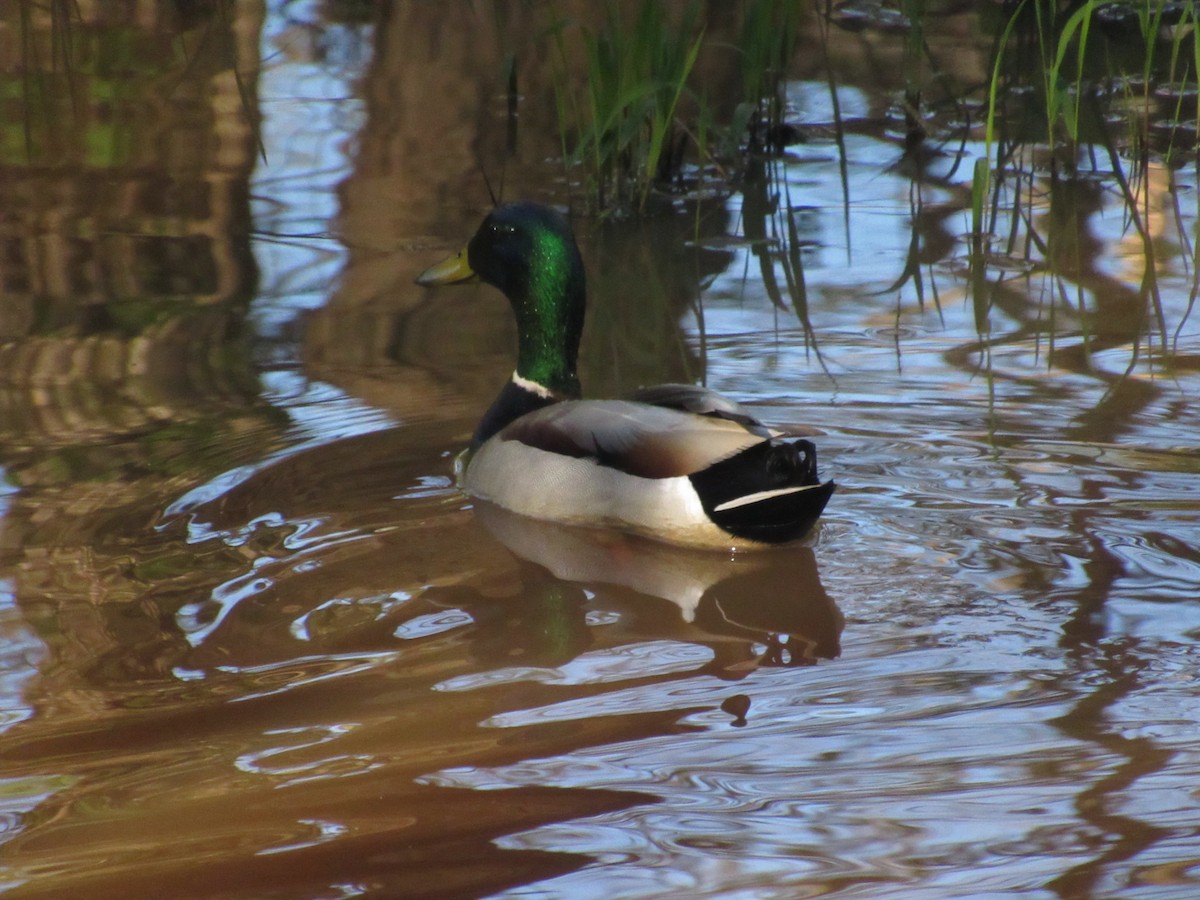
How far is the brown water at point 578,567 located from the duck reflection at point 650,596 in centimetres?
1

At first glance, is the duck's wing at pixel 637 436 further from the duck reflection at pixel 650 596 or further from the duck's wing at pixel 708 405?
the duck reflection at pixel 650 596

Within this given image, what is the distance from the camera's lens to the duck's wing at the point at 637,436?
3750 millimetres

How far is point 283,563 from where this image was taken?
3.74 m

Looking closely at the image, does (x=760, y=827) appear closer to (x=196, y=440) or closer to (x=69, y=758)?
(x=69, y=758)

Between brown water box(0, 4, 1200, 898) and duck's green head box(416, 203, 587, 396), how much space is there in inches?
12.1

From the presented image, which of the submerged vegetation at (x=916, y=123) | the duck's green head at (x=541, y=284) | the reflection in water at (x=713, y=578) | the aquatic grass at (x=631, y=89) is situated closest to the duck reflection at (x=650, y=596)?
the reflection in water at (x=713, y=578)

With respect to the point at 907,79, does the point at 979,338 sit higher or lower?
lower

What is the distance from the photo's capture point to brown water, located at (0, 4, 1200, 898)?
8.34ft

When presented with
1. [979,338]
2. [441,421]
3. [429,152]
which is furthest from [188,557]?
[429,152]

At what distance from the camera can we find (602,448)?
13.1 ft

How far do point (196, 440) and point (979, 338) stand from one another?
2.43 metres

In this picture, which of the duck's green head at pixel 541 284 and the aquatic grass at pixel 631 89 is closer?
the duck's green head at pixel 541 284

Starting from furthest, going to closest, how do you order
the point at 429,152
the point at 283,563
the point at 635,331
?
1. the point at 429,152
2. the point at 635,331
3. the point at 283,563

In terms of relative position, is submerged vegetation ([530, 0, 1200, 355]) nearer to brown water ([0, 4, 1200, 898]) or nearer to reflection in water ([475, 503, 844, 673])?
brown water ([0, 4, 1200, 898])
